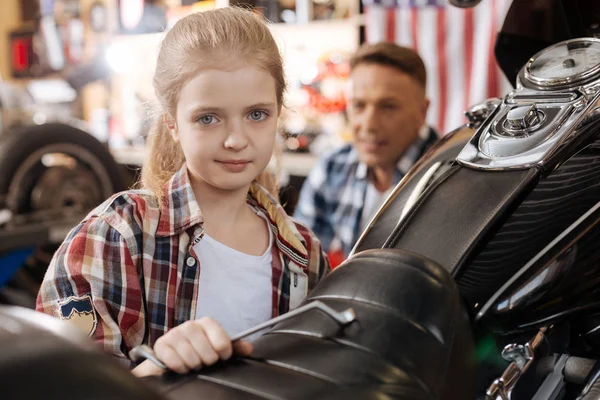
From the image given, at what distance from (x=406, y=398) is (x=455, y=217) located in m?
0.35

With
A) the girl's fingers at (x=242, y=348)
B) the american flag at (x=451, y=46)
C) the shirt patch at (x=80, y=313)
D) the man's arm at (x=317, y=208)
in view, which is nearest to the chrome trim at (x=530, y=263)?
the girl's fingers at (x=242, y=348)

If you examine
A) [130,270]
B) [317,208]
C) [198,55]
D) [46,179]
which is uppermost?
[198,55]

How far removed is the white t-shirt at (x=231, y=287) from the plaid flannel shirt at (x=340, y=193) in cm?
101

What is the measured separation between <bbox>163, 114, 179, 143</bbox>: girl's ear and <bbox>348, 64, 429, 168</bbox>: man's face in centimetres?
110

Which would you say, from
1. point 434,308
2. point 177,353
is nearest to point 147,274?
point 177,353

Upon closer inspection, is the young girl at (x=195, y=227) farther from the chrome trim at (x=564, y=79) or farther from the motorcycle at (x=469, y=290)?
the chrome trim at (x=564, y=79)

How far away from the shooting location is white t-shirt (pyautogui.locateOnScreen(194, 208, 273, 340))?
3.34 feet

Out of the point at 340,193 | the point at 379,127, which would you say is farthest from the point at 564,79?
the point at 340,193

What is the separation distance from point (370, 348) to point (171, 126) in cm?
59

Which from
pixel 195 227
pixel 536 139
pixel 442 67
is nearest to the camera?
pixel 536 139

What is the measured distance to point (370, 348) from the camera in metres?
0.58

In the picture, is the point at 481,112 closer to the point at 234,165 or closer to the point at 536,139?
the point at 536,139

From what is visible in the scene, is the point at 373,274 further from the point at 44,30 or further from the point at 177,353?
the point at 44,30

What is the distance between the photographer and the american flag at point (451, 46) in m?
3.21
